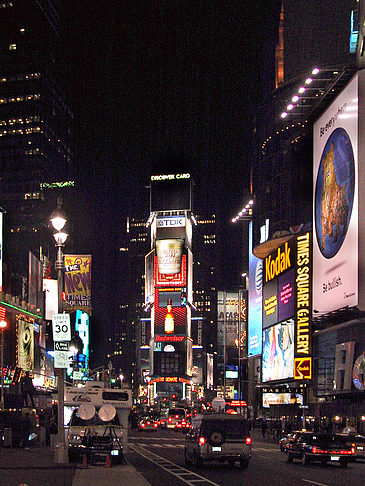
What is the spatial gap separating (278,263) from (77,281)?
4923 cm

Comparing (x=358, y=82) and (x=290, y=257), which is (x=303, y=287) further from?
(x=358, y=82)

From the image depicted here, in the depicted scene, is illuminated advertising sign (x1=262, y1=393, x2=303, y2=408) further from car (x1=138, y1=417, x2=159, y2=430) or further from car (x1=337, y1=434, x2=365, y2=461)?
car (x1=337, y1=434, x2=365, y2=461)

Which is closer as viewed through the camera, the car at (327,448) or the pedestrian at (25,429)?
the car at (327,448)

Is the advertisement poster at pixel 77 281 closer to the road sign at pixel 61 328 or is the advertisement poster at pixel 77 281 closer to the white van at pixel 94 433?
the white van at pixel 94 433

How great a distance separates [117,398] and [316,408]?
46.1 m

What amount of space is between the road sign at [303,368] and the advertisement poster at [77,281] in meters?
56.1

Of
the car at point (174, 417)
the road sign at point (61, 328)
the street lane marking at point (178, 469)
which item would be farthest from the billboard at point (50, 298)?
the road sign at point (61, 328)

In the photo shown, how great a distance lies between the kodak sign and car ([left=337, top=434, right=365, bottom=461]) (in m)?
38.0

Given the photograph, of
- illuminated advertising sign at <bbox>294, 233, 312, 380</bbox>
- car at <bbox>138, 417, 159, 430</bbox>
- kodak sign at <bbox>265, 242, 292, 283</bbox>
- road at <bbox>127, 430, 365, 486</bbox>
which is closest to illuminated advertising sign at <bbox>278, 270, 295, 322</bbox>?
kodak sign at <bbox>265, 242, 292, 283</bbox>

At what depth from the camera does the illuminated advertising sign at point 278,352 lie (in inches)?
2881

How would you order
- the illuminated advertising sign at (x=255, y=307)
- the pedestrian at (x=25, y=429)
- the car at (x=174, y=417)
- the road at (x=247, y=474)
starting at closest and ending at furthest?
1. the road at (x=247, y=474)
2. the pedestrian at (x=25, y=429)
3. the car at (x=174, y=417)
4. the illuminated advertising sign at (x=255, y=307)

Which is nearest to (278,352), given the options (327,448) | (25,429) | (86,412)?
(25,429)

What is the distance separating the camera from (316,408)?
254 feet

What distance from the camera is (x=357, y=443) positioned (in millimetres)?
35656
